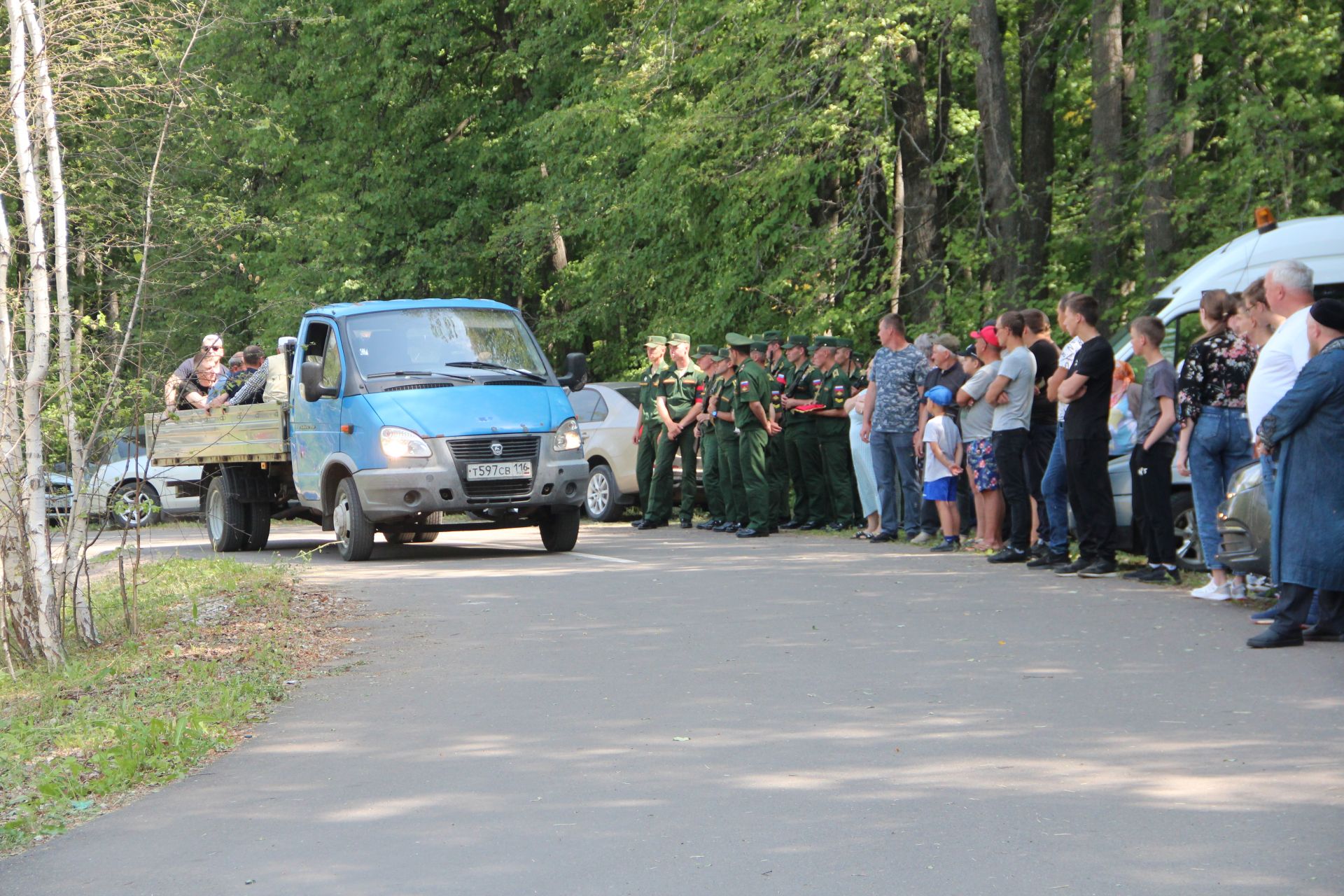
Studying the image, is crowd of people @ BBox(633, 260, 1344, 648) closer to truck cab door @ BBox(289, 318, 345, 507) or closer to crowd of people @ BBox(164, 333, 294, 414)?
truck cab door @ BBox(289, 318, 345, 507)

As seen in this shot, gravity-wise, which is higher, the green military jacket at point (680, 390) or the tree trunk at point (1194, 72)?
the tree trunk at point (1194, 72)

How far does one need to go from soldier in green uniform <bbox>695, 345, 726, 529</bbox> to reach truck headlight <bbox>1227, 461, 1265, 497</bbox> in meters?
7.91

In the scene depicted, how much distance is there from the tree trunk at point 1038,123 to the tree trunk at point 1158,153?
63.8 inches

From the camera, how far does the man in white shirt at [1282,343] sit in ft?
29.1

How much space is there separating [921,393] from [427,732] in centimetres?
899

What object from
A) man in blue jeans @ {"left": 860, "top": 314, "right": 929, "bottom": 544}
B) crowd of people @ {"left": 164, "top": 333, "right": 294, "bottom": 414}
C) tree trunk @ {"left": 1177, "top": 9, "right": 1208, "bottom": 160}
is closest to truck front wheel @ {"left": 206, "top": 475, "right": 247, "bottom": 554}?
crowd of people @ {"left": 164, "top": 333, "right": 294, "bottom": 414}

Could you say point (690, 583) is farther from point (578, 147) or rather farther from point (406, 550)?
point (578, 147)

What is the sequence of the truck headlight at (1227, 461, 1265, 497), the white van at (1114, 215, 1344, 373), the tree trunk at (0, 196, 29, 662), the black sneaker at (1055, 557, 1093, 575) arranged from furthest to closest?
the white van at (1114, 215, 1344, 373) → the black sneaker at (1055, 557, 1093, 575) → the truck headlight at (1227, 461, 1265, 497) → the tree trunk at (0, 196, 29, 662)

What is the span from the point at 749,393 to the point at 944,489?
10.2 ft

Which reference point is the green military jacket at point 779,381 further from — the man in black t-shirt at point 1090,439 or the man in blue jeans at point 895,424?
the man in black t-shirt at point 1090,439

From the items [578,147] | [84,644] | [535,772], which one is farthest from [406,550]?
[578,147]

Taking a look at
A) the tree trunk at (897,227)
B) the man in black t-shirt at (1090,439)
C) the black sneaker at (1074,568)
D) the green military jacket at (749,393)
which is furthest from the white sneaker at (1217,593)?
the tree trunk at (897,227)

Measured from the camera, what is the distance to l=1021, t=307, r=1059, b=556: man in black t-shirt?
43.5ft

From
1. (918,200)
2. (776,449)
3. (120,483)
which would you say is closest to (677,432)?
(776,449)
